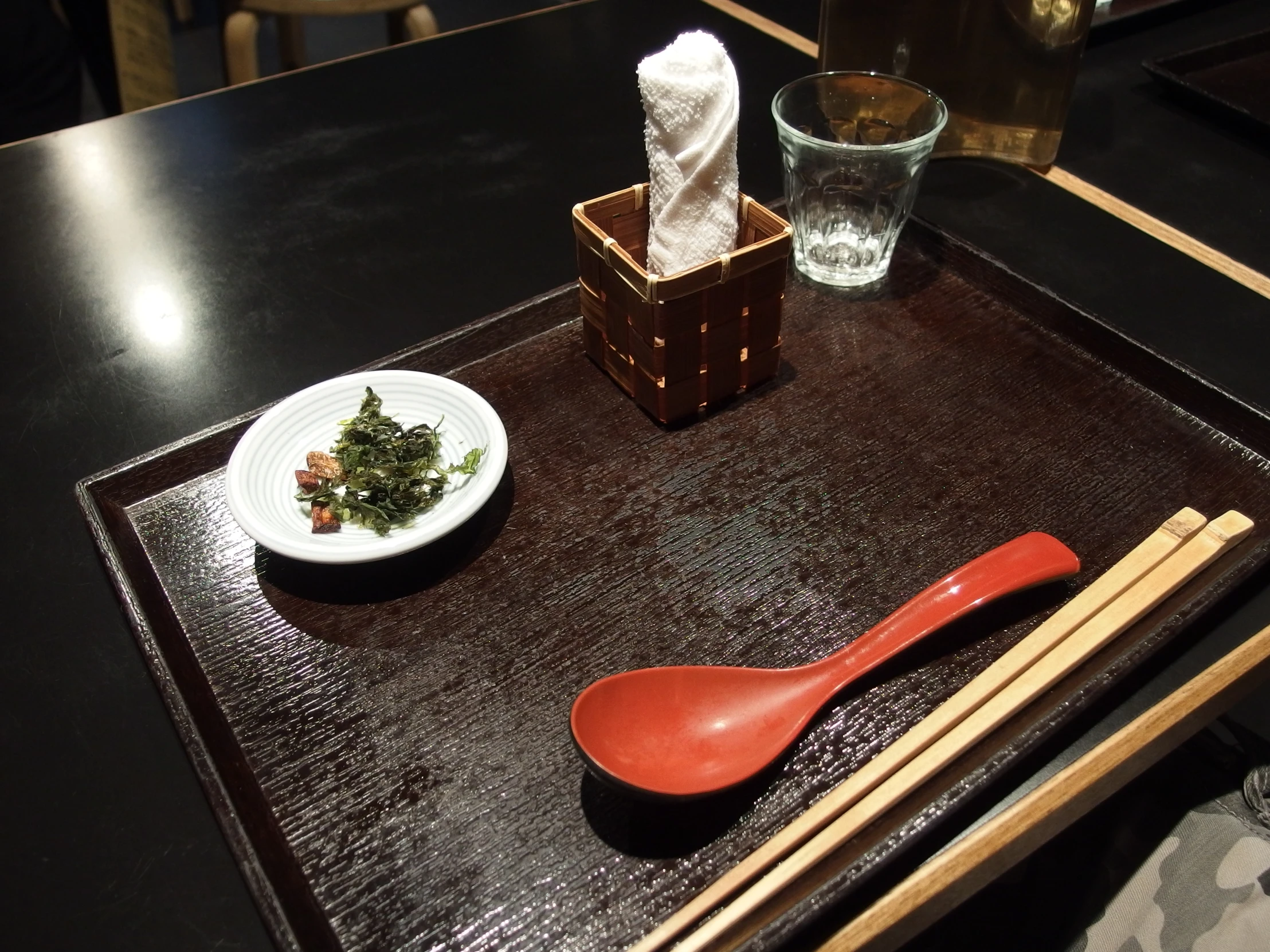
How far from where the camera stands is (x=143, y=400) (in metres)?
0.98

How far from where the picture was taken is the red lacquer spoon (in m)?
0.60

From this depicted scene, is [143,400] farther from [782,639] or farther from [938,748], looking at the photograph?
[938,748]

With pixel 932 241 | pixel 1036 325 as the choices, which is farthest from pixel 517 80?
pixel 1036 325

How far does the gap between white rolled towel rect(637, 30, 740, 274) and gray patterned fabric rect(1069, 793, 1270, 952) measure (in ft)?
2.12

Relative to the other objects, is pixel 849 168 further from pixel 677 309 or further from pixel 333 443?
pixel 333 443

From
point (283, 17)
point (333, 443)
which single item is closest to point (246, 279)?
point (333, 443)

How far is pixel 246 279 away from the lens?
1146 mm

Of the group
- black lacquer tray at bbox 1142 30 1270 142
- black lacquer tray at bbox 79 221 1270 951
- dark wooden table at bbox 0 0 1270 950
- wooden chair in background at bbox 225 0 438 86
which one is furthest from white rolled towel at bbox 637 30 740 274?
wooden chair in background at bbox 225 0 438 86

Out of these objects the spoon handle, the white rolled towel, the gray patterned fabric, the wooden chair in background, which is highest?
the white rolled towel

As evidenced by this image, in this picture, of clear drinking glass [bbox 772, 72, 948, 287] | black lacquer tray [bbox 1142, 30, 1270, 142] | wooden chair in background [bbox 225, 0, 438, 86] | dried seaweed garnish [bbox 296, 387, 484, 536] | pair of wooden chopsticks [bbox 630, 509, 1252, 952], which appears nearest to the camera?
pair of wooden chopsticks [bbox 630, 509, 1252, 952]

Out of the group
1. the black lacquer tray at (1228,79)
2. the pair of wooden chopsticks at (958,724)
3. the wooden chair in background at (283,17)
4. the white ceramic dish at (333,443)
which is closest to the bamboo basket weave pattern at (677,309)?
the white ceramic dish at (333,443)

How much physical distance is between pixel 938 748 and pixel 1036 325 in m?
0.55

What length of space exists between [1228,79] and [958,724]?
4.32 ft

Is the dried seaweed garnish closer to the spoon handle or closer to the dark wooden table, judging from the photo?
the dark wooden table
